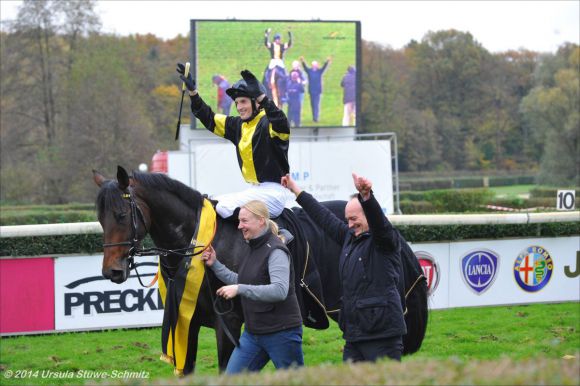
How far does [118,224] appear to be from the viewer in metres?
5.37

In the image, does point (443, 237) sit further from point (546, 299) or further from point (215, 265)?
point (215, 265)

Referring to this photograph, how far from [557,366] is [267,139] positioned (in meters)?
3.49

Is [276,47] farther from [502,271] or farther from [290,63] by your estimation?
[502,271]

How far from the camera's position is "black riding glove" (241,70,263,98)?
19.0 feet

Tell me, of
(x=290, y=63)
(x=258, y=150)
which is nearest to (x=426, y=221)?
(x=258, y=150)

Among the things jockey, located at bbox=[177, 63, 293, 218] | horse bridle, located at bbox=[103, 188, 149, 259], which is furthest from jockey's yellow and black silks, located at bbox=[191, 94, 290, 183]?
horse bridle, located at bbox=[103, 188, 149, 259]

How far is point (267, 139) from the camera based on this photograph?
19.6ft

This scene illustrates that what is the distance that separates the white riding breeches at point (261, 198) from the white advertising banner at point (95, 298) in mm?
3815

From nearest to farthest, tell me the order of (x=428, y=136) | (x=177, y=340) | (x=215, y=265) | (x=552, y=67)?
1. (x=215, y=265)
2. (x=177, y=340)
3. (x=552, y=67)
4. (x=428, y=136)

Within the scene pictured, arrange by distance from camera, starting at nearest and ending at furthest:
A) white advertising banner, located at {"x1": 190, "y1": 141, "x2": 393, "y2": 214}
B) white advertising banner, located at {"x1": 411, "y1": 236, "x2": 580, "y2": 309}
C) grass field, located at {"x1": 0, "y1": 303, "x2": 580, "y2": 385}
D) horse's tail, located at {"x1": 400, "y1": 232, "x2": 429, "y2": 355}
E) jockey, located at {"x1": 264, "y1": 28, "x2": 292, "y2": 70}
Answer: horse's tail, located at {"x1": 400, "y1": 232, "x2": 429, "y2": 355}
grass field, located at {"x1": 0, "y1": 303, "x2": 580, "y2": 385}
white advertising banner, located at {"x1": 411, "y1": 236, "x2": 580, "y2": 309}
white advertising banner, located at {"x1": 190, "y1": 141, "x2": 393, "y2": 214}
jockey, located at {"x1": 264, "y1": 28, "x2": 292, "y2": 70}

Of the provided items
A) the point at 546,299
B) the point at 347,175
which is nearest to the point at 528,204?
the point at 347,175

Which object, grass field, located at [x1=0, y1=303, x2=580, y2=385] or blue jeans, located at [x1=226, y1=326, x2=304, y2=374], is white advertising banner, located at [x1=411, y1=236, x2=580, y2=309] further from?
blue jeans, located at [x1=226, y1=326, x2=304, y2=374]

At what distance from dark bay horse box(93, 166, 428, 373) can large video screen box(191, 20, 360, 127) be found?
19.1m

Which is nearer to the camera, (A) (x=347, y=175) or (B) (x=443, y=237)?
(B) (x=443, y=237)
